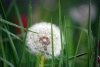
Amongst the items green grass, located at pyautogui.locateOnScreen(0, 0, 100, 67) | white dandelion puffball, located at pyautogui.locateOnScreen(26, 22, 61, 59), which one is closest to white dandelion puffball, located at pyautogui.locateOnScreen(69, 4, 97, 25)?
green grass, located at pyautogui.locateOnScreen(0, 0, 100, 67)

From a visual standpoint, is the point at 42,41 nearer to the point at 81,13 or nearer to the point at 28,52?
the point at 28,52

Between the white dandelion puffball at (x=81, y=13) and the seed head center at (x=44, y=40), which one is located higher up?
the white dandelion puffball at (x=81, y=13)

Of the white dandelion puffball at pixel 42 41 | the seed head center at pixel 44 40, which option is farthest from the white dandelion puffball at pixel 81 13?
the seed head center at pixel 44 40

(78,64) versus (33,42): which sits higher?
(33,42)

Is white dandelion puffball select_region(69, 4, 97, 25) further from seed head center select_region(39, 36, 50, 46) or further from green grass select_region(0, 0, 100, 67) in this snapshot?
seed head center select_region(39, 36, 50, 46)

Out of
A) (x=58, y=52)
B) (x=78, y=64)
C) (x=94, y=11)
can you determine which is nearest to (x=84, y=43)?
(x=78, y=64)

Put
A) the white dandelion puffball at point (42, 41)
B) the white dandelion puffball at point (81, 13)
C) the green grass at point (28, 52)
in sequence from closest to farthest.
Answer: the green grass at point (28, 52) < the white dandelion puffball at point (42, 41) < the white dandelion puffball at point (81, 13)

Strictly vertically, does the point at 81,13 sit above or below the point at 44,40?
above

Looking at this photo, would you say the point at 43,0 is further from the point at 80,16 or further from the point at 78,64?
the point at 78,64

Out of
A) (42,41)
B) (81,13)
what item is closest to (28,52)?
(42,41)

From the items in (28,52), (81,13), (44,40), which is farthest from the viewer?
(81,13)

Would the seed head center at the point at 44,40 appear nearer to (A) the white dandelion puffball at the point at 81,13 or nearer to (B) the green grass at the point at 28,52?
(B) the green grass at the point at 28,52
